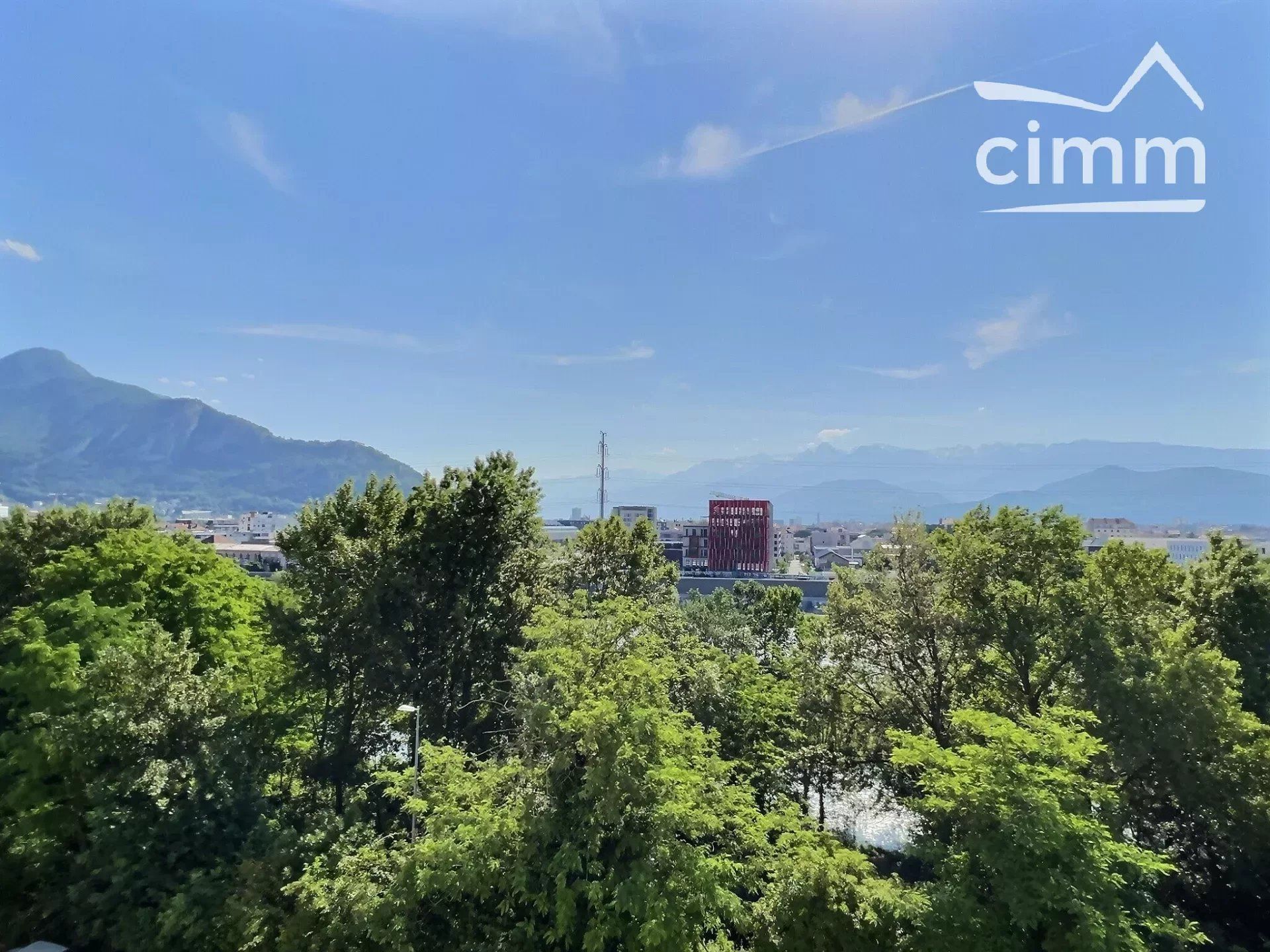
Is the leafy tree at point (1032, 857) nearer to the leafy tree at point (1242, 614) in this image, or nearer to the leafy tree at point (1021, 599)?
the leafy tree at point (1021, 599)

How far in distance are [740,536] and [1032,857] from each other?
10502cm

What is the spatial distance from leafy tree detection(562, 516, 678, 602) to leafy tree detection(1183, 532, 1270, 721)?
598 inches

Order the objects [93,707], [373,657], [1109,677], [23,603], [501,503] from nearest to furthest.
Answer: [1109,677], [93,707], [373,657], [501,503], [23,603]

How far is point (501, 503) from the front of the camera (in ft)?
59.1

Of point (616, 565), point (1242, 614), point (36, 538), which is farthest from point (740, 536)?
point (36, 538)

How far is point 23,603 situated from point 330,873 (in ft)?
56.7

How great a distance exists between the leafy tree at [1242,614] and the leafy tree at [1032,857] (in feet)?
26.3

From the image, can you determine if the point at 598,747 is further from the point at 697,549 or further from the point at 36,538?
the point at 697,549

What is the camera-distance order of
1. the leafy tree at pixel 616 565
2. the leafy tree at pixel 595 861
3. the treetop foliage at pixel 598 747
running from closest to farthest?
the leafy tree at pixel 595 861
the treetop foliage at pixel 598 747
the leafy tree at pixel 616 565

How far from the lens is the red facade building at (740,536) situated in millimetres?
112375

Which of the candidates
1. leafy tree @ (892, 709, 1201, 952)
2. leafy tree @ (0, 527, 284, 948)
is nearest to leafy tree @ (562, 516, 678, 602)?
leafy tree @ (0, 527, 284, 948)

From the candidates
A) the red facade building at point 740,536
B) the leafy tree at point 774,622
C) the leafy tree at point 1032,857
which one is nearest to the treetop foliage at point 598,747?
Result: the leafy tree at point 1032,857

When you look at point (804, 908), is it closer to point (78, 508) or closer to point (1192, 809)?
point (1192, 809)

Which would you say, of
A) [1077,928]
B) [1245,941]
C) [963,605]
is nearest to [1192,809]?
[1245,941]
